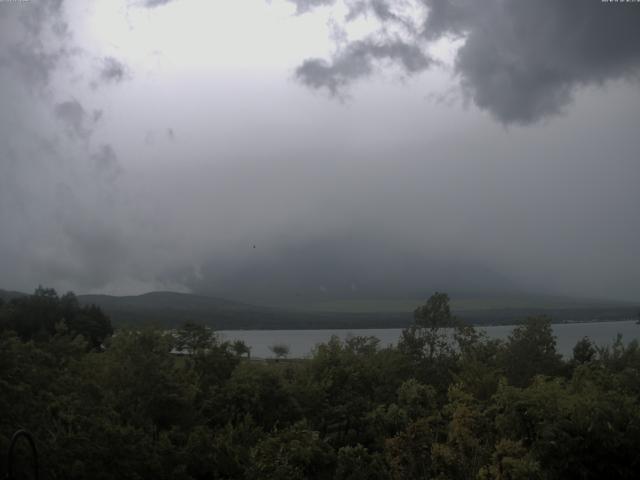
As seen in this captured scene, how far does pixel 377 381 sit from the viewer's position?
2819 centimetres

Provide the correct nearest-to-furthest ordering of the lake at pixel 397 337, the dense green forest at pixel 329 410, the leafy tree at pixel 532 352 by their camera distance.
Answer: the dense green forest at pixel 329 410 → the leafy tree at pixel 532 352 → the lake at pixel 397 337

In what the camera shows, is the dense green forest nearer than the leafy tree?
Yes

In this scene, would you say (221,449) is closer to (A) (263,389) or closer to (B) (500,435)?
(A) (263,389)

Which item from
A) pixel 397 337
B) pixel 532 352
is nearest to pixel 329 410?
pixel 532 352

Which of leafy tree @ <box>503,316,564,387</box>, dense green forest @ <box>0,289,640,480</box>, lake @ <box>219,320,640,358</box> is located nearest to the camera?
dense green forest @ <box>0,289,640,480</box>

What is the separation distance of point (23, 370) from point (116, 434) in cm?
440

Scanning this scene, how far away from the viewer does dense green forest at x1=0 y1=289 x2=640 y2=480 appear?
53.9 ft

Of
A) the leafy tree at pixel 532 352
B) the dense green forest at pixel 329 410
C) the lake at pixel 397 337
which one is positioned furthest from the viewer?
the lake at pixel 397 337

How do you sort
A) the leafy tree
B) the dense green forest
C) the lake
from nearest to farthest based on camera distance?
the dense green forest
the leafy tree
the lake

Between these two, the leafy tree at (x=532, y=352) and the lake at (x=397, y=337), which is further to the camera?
the lake at (x=397, y=337)

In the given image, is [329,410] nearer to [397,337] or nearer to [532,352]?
[532,352]

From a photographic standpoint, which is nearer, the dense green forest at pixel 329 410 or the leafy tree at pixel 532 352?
the dense green forest at pixel 329 410

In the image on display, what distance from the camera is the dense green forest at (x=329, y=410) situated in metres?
16.4

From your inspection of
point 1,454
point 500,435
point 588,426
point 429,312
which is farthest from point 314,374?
point 1,454
